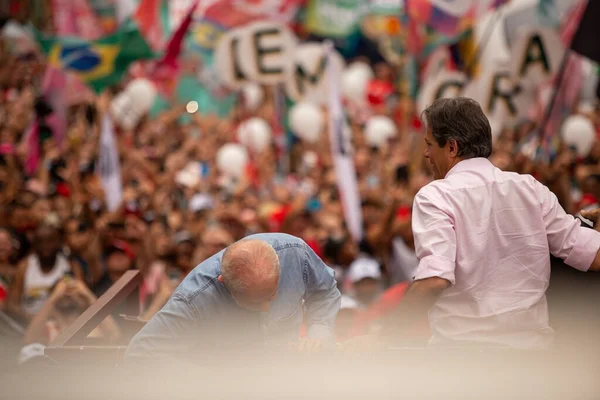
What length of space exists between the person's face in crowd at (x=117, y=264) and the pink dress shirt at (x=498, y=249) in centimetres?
392

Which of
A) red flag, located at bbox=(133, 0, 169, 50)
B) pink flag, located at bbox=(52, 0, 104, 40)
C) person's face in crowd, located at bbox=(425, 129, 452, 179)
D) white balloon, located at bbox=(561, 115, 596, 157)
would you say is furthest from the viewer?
pink flag, located at bbox=(52, 0, 104, 40)

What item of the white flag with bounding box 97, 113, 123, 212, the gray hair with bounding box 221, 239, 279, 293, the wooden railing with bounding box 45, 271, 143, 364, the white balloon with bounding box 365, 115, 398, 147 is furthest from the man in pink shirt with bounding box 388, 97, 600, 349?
the white balloon with bounding box 365, 115, 398, 147

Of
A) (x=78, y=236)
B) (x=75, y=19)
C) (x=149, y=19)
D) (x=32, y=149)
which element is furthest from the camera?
(x=75, y=19)

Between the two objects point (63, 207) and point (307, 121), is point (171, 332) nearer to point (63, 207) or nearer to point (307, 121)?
point (63, 207)

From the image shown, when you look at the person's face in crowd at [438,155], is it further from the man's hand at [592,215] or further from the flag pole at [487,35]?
the flag pole at [487,35]

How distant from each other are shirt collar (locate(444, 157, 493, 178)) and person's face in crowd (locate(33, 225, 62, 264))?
4.73m

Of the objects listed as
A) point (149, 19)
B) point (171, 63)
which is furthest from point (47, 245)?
point (149, 19)

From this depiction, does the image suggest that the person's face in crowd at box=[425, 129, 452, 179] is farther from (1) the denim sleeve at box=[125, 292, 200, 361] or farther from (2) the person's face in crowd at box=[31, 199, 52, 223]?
(2) the person's face in crowd at box=[31, 199, 52, 223]

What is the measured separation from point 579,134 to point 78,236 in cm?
649

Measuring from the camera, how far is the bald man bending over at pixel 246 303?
9.60 ft

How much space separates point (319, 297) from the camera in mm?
3543

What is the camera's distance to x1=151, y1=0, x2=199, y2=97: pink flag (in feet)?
34.9

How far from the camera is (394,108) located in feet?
50.6

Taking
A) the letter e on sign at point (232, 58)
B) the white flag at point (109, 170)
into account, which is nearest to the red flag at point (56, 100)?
the white flag at point (109, 170)
